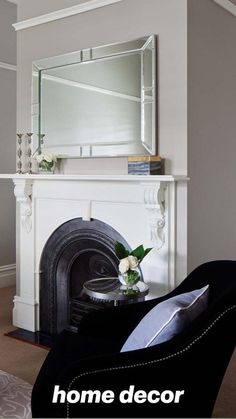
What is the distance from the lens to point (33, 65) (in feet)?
12.2

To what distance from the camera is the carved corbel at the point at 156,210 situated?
2967 millimetres

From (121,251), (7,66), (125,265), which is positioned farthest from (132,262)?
(7,66)

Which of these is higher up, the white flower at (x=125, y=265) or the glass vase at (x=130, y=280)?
the white flower at (x=125, y=265)

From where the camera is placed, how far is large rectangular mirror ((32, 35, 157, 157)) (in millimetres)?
3115

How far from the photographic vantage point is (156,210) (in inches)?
119

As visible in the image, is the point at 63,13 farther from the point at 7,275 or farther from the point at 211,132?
the point at 7,275

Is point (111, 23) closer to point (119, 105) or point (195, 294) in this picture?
point (119, 105)

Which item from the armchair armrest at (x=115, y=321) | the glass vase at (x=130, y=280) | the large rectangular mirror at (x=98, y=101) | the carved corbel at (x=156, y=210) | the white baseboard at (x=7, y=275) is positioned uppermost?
the large rectangular mirror at (x=98, y=101)

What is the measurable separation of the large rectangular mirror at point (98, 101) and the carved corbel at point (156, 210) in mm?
291

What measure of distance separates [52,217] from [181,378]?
215cm

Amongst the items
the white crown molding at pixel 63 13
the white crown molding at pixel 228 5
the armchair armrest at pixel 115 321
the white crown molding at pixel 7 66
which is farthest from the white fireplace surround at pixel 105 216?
the white crown molding at pixel 7 66

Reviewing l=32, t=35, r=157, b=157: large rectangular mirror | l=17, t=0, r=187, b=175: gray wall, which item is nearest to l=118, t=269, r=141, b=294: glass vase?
l=17, t=0, r=187, b=175: gray wall

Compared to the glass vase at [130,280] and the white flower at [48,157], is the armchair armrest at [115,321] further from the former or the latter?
the white flower at [48,157]

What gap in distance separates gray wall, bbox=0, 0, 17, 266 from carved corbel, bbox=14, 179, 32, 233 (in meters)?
1.37
